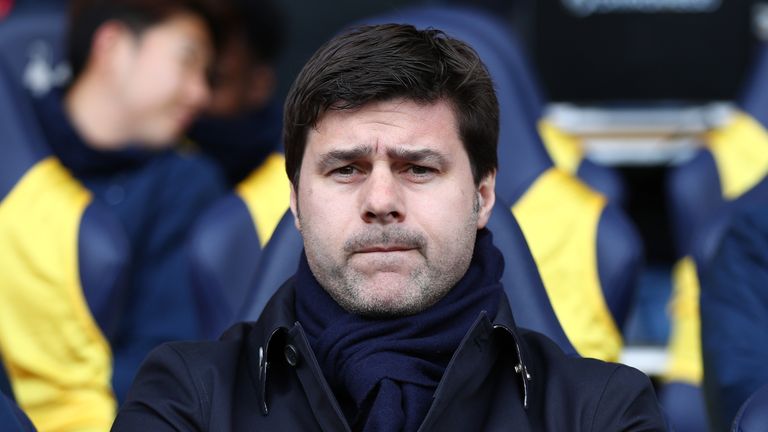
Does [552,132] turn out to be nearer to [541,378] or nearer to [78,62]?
[78,62]

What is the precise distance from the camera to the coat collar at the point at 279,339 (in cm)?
193

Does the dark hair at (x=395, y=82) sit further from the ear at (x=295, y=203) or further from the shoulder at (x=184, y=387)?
the shoulder at (x=184, y=387)

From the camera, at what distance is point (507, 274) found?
223 cm

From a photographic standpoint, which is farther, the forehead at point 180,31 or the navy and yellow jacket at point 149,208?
the forehead at point 180,31

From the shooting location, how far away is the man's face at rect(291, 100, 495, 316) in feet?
6.34

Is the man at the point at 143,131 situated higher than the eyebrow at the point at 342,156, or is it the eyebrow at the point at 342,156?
the eyebrow at the point at 342,156

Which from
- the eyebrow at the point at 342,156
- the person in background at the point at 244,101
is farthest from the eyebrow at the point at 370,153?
the person in background at the point at 244,101

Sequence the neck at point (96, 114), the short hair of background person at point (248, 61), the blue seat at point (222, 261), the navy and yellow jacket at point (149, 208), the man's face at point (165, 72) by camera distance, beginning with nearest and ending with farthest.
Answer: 1. the blue seat at point (222, 261)
2. the navy and yellow jacket at point (149, 208)
3. the neck at point (96, 114)
4. the man's face at point (165, 72)
5. the short hair of background person at point (248, 61)

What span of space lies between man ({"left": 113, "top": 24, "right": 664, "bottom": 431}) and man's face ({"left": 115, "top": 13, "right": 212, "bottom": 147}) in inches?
64.6

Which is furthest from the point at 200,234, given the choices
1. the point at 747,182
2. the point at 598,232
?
the point at 747,182

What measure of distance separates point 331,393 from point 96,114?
183 cm

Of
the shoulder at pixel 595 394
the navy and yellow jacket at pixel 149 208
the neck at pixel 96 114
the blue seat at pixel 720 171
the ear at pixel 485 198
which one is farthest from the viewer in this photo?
the neck at pixel 96 114

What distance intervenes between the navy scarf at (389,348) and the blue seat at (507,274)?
7.6 inches

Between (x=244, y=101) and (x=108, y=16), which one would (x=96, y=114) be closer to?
(x=108, y=16)
